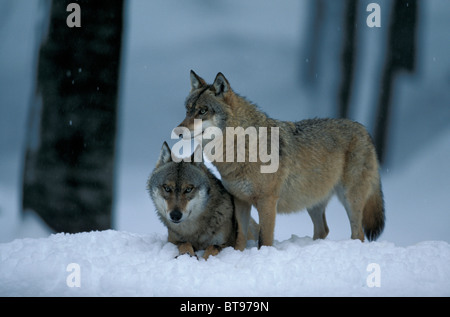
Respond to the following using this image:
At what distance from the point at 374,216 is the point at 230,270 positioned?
260cm

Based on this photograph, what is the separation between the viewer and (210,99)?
4.88 meters

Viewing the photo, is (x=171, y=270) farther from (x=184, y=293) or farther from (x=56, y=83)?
(x=56, y=83)

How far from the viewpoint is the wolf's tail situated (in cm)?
583

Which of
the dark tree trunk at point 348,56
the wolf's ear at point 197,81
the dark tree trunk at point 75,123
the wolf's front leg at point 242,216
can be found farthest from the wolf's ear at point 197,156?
the dark tree trunk at point 348,56

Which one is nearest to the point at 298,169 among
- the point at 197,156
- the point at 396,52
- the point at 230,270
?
the point at 197,156

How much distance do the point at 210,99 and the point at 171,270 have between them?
183cm

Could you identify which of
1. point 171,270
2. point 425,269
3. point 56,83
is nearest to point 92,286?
point 171,270

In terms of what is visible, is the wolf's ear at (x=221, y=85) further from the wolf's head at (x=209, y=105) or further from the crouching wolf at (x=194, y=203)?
the crouching wolf at (x=194, y=203)

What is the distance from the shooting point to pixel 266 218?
4902 millimetres

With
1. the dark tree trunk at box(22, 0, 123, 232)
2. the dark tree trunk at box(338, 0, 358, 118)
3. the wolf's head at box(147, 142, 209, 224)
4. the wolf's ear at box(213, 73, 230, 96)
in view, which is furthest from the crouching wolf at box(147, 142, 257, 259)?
the dark tree trunk at box(338, 0, 358, 118)

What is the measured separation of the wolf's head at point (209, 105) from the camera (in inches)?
187

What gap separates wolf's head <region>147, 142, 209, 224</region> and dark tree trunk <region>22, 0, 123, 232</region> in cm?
205
